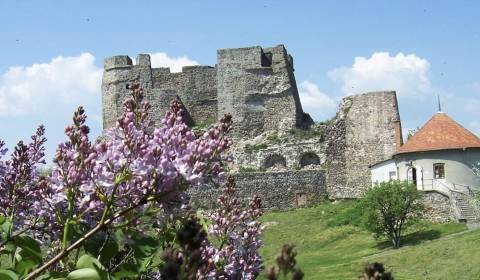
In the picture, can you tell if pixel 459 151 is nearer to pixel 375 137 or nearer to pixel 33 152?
pixel 375 137

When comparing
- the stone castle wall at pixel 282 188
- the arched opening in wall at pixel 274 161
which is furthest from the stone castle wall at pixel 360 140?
the arched opening in wall at pixel 274 161

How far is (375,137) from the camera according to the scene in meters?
44.2

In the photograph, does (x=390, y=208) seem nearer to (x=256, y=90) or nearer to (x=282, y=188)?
(x=282, y=188)

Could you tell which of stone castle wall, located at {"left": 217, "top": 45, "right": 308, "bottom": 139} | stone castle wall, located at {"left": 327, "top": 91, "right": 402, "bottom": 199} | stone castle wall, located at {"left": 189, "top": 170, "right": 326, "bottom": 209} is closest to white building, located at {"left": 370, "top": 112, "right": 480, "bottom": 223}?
stone castle wall, located at {"left": 327, "top": 91, "right": 402, "bottom": 199}

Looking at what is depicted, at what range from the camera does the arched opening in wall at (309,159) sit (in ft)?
154

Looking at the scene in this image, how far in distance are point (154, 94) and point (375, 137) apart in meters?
17.4

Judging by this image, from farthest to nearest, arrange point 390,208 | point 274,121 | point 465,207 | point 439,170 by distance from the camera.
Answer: point 274,121 → point 439,170 → point 465,207 → point 390,208

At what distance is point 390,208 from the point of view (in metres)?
29.9

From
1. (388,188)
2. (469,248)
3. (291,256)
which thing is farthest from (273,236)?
(291,256)

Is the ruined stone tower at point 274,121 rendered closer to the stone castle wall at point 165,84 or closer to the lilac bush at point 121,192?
the stone castle wall at point 165,84

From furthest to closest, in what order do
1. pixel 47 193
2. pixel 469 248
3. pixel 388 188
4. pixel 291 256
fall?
pixel 388 188, pixel 469 248, pixel 47 193, pixel 291 256

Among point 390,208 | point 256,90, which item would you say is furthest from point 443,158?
point 256,90

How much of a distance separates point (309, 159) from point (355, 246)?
678 inches

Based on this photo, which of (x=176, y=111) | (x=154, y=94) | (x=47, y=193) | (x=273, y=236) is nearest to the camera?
(x=176, y=111)
